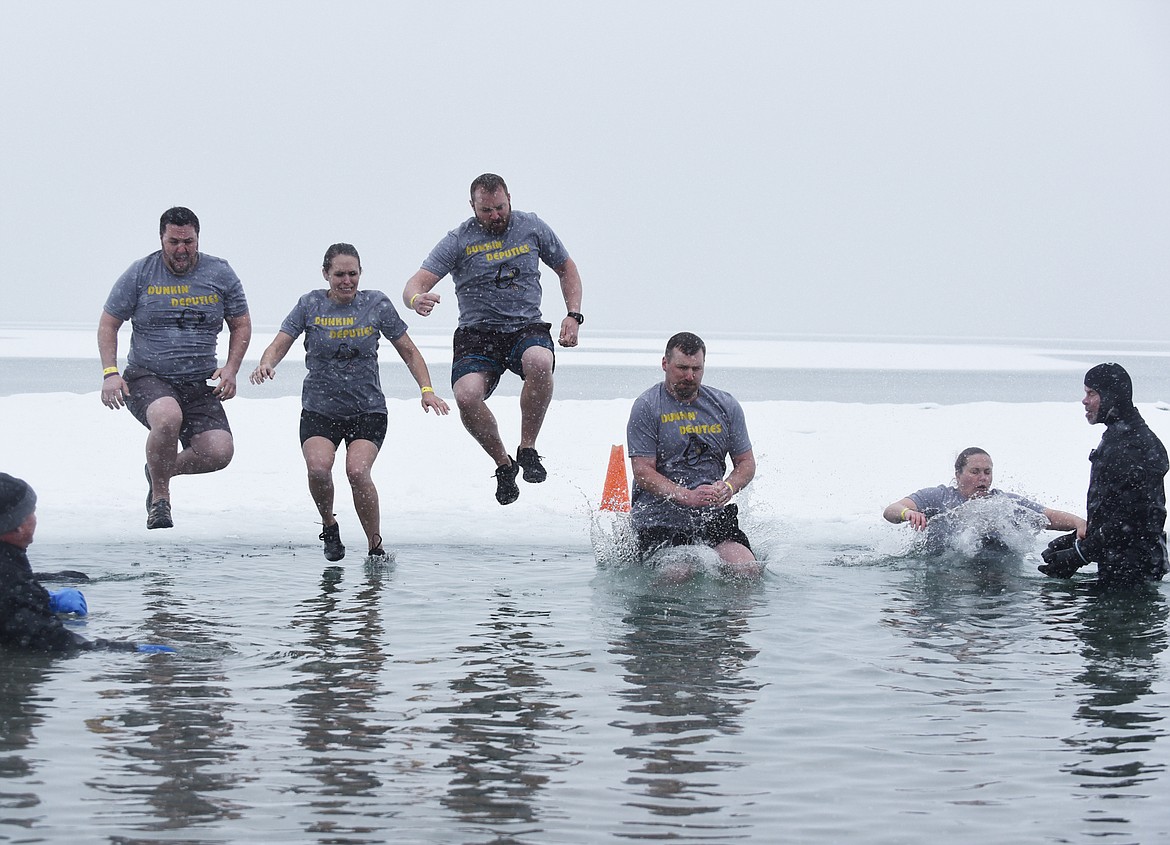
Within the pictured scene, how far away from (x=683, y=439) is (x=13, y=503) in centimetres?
390

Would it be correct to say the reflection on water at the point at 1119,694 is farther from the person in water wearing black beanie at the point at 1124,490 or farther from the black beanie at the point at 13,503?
the black beanie at the point at 13,503

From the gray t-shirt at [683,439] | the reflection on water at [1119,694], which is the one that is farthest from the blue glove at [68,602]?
the reflection on water at [1119,694]

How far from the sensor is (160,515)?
30.7ft

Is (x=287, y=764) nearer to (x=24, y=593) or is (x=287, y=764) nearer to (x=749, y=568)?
(x=24, y=593)

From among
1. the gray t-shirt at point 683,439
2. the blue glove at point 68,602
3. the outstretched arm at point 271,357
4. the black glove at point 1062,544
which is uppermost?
the outstretched arm at point 271,357

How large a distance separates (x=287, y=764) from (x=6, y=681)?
1776 mm

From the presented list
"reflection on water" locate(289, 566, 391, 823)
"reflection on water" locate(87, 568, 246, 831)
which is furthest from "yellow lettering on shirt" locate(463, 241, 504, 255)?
"reflection on water" locate(87, 568, 246, 831)

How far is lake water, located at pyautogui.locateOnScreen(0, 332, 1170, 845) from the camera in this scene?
4359 mm

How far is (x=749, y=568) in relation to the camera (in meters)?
8.71

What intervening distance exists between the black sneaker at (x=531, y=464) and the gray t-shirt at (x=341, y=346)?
1104 millimetres

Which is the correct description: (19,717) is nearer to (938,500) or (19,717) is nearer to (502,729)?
(502,729)

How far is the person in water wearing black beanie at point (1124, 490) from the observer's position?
8.35 meters

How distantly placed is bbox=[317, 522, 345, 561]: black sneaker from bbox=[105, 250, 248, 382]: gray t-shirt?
1382 millimetres

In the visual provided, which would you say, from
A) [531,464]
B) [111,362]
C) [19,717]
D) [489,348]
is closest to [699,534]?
[531,464]
